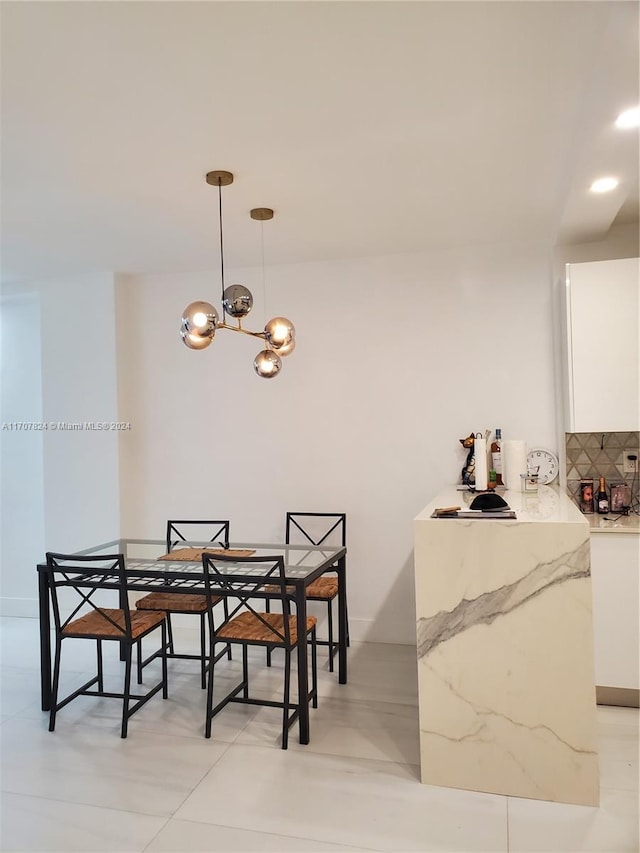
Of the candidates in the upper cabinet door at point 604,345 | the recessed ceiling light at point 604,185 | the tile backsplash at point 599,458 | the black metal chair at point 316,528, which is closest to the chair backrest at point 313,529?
the black metal chair at point 316,528

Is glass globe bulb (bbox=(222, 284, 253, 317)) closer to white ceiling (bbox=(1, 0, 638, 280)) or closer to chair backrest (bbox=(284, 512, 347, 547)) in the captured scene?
white ceiling (bbox=(1, 0, 638, 280))

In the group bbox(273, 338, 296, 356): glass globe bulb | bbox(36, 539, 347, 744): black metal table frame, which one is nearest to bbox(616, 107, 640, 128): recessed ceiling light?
bbox(273, 338, 296, 356): glass globe bulb

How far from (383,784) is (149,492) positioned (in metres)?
3.02

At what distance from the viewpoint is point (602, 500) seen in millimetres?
3795

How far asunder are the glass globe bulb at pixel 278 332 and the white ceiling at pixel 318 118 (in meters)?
0.67

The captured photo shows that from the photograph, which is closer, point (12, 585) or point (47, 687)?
point (47, 687)

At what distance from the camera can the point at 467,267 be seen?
429 cm

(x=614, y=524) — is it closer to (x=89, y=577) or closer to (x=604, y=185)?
(x=604, y=185)

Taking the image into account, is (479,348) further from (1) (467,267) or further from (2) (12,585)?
(2) (12,585)

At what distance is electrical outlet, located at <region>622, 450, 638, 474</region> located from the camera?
12.8 ft

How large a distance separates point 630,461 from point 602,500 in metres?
0.34

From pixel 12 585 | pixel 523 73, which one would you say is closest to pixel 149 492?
pixel 12 585

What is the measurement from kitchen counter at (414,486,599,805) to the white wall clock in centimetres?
152

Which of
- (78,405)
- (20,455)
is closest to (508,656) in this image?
(78,405)
